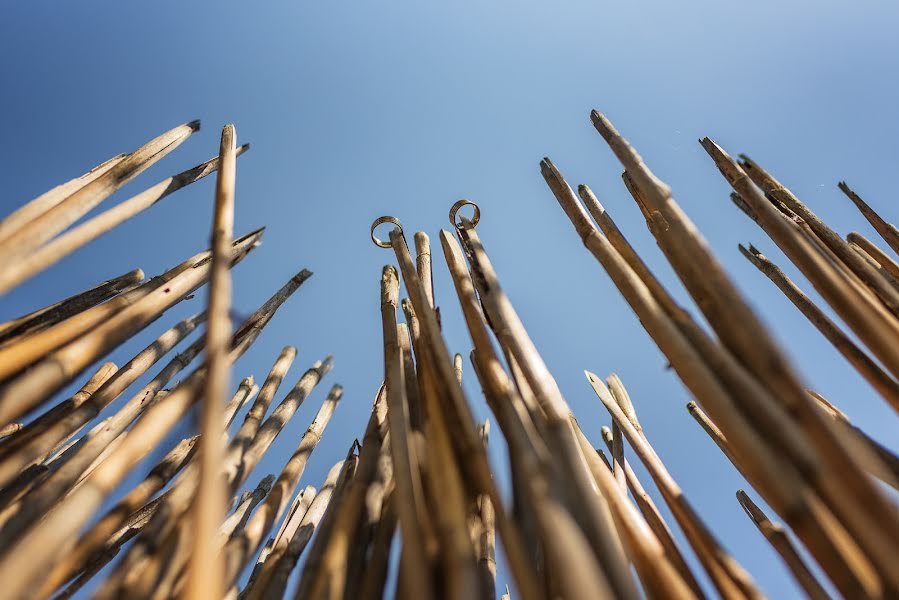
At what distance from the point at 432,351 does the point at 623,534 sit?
0.38 m

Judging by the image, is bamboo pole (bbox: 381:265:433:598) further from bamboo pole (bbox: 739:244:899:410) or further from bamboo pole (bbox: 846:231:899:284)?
bamboo pole (bbox: 846:231:899:284)

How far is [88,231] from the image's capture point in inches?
37.5

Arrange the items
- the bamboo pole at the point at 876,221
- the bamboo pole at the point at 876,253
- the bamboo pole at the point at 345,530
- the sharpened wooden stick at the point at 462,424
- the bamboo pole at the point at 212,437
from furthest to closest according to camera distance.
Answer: the bamboo pole at the point at 876,221 → the bamboo pole at the point at 876,253 → the bamboo pole at the point at 345,530 → the sharpened wooden stick at the point at 462,424 → the bamboo pole at the point at 212,437

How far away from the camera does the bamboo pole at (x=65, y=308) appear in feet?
3.01

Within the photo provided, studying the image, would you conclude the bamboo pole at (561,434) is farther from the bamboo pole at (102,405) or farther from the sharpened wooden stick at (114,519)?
the bamboo pole at (102,405)

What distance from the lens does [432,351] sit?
912 mm

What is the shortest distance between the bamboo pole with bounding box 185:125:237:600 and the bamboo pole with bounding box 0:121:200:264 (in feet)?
0.78

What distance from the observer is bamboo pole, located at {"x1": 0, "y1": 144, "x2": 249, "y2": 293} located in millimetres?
779

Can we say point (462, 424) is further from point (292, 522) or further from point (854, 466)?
point (292, 522)

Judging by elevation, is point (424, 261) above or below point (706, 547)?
above

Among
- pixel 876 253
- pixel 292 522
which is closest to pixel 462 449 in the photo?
pixel 292 522

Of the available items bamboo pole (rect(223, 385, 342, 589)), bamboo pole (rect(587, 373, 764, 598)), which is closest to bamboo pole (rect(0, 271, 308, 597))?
bamboo pole (rect(223, 385, 342, 589))

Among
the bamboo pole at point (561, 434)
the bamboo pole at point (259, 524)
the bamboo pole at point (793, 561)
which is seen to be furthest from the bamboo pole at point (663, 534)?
the bamboo pole at point (259, 524)

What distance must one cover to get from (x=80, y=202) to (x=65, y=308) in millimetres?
272
